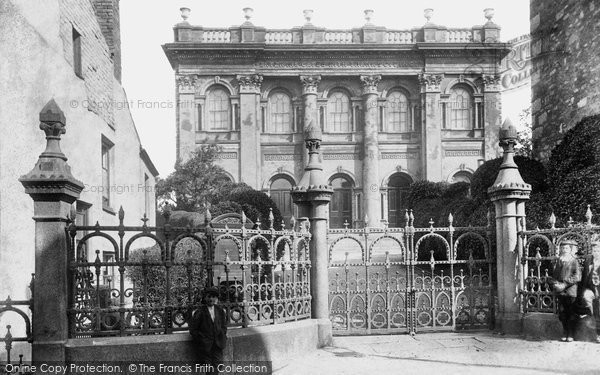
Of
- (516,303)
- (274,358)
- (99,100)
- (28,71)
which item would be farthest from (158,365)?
(99,100)

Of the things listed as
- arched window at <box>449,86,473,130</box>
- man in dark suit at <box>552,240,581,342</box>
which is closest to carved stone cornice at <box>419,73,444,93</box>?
arched window at <box>449,86,473,130</box>

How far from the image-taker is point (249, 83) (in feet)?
99.0

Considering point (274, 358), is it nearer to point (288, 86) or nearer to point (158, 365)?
point (158, 365)

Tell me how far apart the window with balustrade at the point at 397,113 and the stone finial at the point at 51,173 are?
2579 cm

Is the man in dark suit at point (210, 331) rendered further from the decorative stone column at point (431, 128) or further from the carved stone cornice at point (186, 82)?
the decorative stone column at point (431, 128)

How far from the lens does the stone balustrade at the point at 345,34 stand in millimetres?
30047

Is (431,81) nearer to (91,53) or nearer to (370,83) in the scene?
(370,83)

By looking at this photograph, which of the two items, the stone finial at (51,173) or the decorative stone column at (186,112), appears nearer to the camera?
the stone finial at (51,173)

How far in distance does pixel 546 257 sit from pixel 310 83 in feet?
76.5

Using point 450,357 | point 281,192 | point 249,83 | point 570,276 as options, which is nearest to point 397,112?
point 281,192

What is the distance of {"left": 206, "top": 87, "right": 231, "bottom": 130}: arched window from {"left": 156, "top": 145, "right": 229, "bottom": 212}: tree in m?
3.59

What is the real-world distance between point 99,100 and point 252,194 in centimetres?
965

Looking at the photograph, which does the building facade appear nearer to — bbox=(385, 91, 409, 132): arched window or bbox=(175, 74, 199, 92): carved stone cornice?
bbox=(175, 74, 199, 92): carved stone cornice

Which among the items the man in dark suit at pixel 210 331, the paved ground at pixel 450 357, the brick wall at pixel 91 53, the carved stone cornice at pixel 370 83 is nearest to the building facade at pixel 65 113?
the brick wall at pixel 91 53
